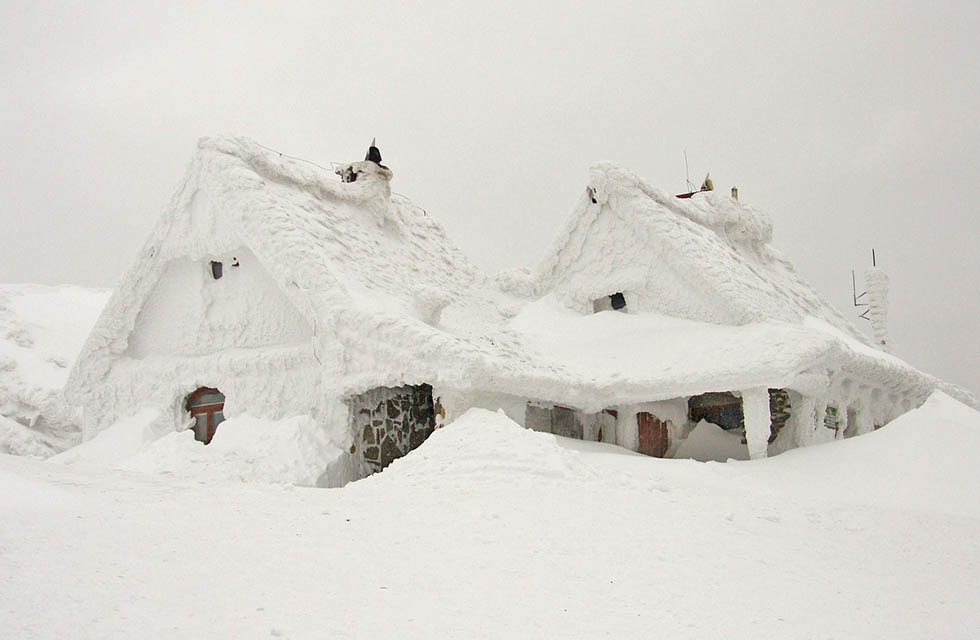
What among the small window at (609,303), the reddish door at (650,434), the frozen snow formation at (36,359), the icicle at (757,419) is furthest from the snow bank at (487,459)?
the frozen snow formation at (36,359)

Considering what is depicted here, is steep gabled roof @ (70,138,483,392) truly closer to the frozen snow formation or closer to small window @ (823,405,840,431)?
the frozen snow formation

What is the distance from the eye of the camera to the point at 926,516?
9641 mm

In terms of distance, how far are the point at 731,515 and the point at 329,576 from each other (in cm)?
451

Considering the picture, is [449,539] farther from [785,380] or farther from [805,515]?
[785,380]

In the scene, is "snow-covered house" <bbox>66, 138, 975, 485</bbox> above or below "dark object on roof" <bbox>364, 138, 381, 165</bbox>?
below

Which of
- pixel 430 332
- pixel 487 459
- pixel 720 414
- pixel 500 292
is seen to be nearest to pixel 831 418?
pixel 720 414

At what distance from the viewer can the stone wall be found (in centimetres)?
1254

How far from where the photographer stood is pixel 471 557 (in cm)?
594

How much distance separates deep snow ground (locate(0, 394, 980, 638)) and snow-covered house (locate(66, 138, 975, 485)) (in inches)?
125

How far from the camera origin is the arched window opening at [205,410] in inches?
551

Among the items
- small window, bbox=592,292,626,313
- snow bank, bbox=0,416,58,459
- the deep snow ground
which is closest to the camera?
the deep snow ground

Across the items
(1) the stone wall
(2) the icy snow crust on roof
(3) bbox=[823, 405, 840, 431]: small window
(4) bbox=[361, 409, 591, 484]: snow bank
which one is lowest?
(4) bbox=[361, 409, 591, 484]: snow bank

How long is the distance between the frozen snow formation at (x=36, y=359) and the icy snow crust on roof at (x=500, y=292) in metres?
6.26

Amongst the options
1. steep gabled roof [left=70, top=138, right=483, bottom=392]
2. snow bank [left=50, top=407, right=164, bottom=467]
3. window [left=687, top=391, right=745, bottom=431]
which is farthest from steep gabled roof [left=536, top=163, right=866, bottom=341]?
snow bank [left=50, top=407, right=164, bottom=467]
